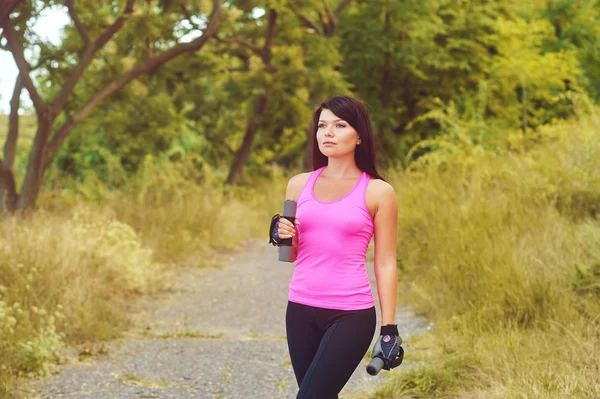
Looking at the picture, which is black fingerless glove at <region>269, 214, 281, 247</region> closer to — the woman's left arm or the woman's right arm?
the woman's right arm

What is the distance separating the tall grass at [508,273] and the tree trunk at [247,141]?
8.26 meters

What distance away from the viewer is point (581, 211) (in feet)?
25.6

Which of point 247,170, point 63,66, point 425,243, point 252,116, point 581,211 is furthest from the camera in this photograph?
point 247,170

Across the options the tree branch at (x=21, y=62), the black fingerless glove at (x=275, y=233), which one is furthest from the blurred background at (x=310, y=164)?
the black fingerless glove at (x=275, y=233)

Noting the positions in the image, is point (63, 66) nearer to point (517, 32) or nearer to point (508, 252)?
point (508, 252)

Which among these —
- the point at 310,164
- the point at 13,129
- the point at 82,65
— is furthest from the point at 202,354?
the point at 310,164

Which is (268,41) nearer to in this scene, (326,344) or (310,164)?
(310,164)

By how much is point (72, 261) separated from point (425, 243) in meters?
3.75

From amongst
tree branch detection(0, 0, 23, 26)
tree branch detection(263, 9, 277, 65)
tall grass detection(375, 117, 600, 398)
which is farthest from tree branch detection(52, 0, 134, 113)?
tree branch detection(263, 9, 277, 65)

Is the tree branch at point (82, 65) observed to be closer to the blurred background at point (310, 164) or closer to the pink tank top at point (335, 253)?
the blurred background at point (310, 164)

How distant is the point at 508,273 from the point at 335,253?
3483 mm

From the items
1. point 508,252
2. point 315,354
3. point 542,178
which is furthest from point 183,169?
point 315,354

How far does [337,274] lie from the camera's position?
2.81m

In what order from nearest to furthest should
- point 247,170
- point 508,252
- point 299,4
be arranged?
1. point 508,252
2. point 299,4
3. point 247,170
